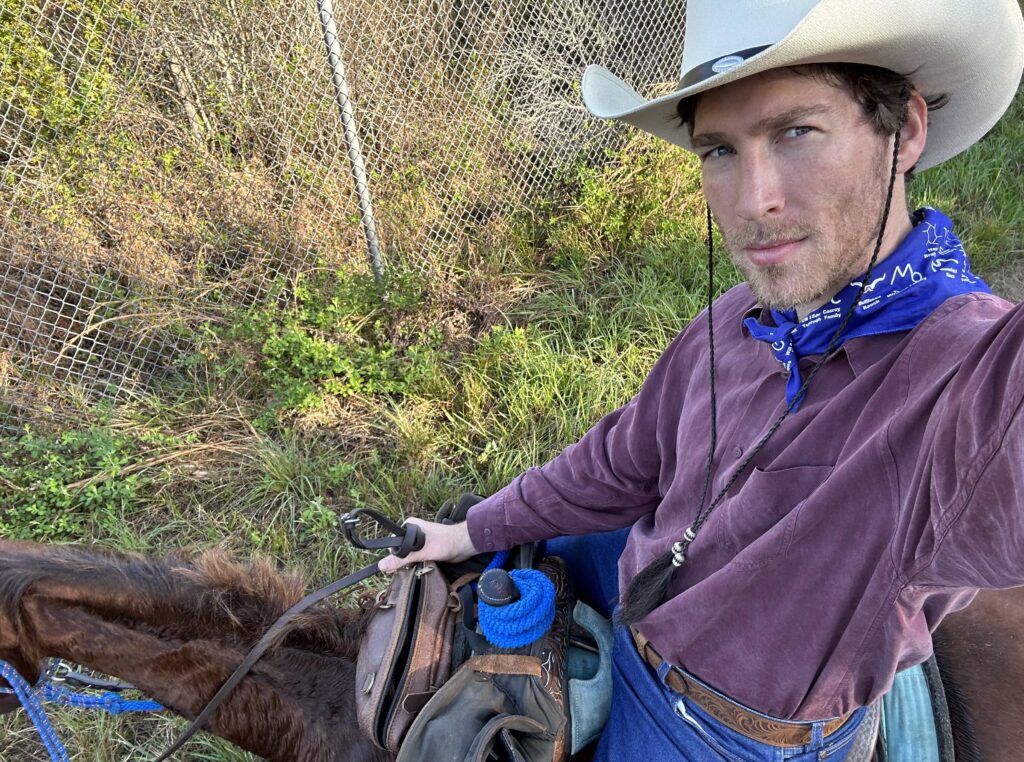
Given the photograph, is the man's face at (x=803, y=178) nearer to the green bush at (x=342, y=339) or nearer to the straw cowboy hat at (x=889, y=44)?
the straw cowboy hat at (x=889, y=44)

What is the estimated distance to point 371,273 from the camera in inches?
150

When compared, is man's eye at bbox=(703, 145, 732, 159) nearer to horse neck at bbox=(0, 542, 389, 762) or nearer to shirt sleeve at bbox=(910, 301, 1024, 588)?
shirt sleeve at bbox=(910, 301, 1024, 588)

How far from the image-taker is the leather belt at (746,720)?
1.22m

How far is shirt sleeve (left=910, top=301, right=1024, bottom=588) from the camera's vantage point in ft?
2.56

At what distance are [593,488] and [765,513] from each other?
668 millimetres

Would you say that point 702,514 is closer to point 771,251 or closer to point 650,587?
point 650,587

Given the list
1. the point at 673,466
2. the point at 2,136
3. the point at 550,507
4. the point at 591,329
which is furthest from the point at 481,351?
the point at 2,136

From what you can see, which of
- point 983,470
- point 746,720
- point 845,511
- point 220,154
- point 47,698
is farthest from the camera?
point 220,154

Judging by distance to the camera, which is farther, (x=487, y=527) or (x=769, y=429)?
(x=487, y=527)

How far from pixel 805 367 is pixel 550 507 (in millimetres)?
843

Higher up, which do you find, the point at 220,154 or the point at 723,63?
the point at 723,63

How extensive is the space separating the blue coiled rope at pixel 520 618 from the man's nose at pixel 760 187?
0.93 meters

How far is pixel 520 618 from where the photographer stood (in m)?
1.41

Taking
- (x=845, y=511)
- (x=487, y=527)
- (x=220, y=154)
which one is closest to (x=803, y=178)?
(x=845, y=511)
